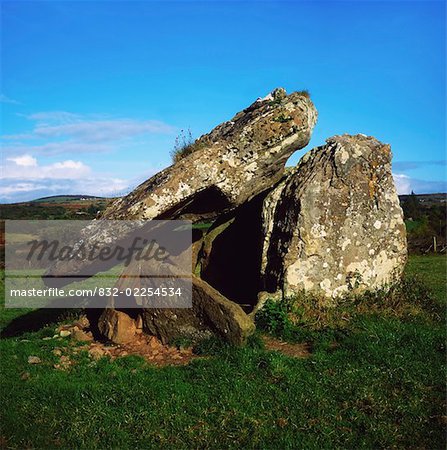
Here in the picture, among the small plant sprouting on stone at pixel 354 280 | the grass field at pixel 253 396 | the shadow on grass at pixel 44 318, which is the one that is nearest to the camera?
the grass field at pixel 253 396

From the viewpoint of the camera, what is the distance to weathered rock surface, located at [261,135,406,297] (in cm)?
1003

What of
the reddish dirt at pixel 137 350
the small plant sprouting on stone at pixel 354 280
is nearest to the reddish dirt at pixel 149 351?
the reddish dirt at pixel 137 350

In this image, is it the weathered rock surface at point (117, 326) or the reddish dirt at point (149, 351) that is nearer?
the reddish dirt at point (149, 351)

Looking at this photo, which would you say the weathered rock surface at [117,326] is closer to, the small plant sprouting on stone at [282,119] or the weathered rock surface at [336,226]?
the weathered rock surface at [336,226]

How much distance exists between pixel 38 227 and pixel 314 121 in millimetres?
25025

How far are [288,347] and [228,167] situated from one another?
3.82m

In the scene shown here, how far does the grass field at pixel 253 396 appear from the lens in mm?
5891

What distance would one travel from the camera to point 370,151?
35.7 ft

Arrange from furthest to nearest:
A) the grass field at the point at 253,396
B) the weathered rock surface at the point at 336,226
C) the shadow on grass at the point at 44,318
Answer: the shadow on grass at the point at 44,318 → the weathered rock surface at the point at 336,226 → the grass field at the point at 253,396

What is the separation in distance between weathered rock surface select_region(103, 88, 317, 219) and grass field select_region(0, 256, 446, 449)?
2.97 m

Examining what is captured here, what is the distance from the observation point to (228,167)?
32.6ft

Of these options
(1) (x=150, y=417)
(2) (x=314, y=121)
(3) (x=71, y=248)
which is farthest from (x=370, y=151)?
(1) (x=150, y=417)

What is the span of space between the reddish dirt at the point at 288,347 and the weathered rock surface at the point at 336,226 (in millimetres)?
1383

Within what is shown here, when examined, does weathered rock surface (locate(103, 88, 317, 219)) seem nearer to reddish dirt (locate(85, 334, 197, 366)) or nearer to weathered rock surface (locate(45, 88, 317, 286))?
weathered rock surface (locate(45, 88, 317, 286))
